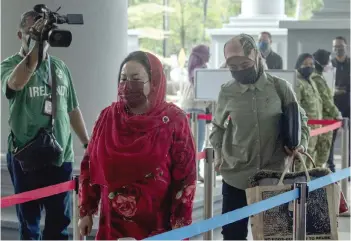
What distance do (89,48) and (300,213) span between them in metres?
3.29

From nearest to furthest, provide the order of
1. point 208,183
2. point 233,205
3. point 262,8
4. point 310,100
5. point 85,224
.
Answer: point 85,224, point 233,205, point 208,183, point 310,100, point 262,8

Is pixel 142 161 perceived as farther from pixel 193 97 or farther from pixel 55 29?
pixel 193 97

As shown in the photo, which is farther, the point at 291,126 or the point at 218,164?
the point at 218,164

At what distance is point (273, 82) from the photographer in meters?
6.42

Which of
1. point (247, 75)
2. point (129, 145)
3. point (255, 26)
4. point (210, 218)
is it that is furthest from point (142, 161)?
point (255, 26)

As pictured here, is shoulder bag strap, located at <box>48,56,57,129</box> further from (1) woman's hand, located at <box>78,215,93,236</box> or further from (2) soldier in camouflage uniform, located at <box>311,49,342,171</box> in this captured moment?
(2) soldier in camouflage uniform, located at <box>311,49,342,171</box>

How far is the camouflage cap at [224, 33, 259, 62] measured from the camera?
20.7ft

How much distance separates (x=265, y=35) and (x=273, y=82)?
7682 millimetres

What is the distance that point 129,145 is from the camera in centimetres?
472

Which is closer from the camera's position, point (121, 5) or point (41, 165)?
point (41, 165)

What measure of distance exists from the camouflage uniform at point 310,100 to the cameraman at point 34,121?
13.0 feet

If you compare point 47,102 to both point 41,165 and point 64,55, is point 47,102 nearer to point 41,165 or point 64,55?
point 41,165

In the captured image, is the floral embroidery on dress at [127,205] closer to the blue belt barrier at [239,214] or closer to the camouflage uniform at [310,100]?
the blue belt barrier at [239,214]

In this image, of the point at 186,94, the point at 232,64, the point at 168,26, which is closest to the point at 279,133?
the point at 232,64
